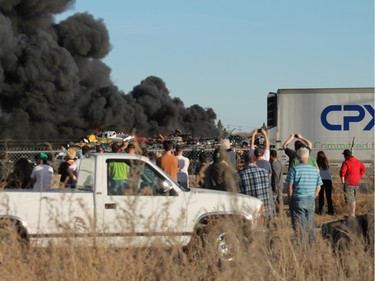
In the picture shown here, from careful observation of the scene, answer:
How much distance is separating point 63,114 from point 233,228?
190ft

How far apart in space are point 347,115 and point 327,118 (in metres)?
0.60

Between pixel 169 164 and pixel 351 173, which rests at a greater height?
pixel 169 164

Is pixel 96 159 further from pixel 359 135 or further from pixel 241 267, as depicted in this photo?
pixel 359 135

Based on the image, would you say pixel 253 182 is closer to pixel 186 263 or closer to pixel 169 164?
pixel 169 164

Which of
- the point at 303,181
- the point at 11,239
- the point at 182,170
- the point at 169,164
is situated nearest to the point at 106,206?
the point at 303,181

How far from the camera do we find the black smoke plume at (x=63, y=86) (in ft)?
196

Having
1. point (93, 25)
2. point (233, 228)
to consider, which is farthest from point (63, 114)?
point (233, 228)

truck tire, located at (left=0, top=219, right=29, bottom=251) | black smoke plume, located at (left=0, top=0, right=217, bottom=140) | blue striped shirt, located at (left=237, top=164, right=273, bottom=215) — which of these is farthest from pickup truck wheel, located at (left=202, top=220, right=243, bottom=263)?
black smoke plume, located at (left=0, top=0, right=217, bottom=140)

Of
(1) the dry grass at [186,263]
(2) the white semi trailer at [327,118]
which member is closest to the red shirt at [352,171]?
(2) the white semi trailer at [327,118]

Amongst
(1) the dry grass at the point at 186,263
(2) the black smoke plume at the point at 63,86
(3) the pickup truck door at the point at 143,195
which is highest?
(2) the black smoke plume at the point at 63,86

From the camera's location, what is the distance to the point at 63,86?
6150cm

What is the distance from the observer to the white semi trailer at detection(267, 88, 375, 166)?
73.2 ft

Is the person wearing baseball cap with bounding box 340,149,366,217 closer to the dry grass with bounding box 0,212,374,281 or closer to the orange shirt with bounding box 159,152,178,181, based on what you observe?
the orange shirt with bounding box 159,152,178,181

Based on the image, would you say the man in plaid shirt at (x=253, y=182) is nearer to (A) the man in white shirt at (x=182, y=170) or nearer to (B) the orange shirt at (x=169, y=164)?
(B) the orange shirt at (x=169, y=164)
